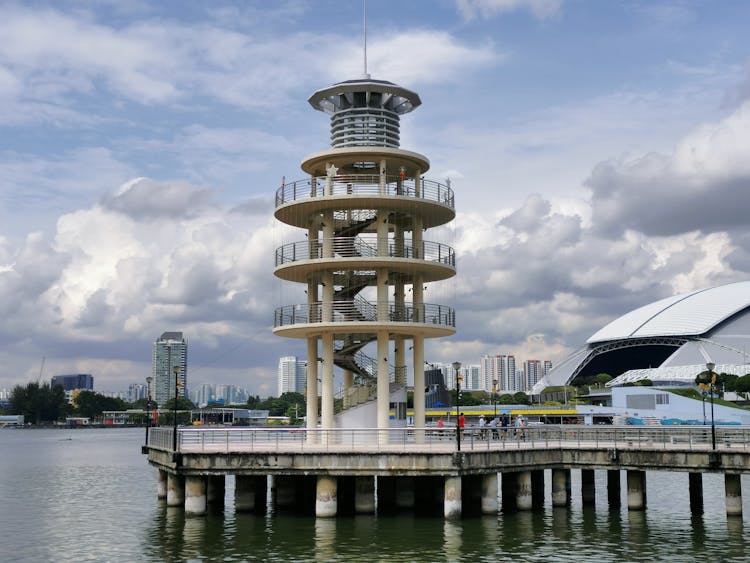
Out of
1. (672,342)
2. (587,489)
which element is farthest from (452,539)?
(672,342)

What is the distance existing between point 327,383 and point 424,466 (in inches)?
444

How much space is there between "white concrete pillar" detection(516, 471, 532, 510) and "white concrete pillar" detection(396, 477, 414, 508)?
5.18 m

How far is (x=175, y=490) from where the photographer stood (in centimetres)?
4597

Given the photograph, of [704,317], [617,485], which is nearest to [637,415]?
[704,317]

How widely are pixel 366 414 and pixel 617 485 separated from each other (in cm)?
1392

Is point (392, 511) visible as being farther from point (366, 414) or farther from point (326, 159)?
point (326, 159)

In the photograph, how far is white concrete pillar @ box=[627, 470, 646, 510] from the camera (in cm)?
4656

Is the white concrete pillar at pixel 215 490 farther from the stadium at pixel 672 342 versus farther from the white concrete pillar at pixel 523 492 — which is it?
the stadium at pixel 672 342

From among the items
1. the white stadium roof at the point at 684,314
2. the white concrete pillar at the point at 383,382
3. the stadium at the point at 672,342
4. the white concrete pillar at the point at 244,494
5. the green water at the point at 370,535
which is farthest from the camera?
the white stadium roof at the point at 684,314

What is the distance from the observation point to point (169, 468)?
141 feet

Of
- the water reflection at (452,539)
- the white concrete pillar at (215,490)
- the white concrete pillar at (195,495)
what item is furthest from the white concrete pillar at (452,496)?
the white concrete pillar at (215,490)

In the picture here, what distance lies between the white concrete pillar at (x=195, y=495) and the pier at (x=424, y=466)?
5 cm

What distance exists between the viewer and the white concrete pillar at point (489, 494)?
4303 cm

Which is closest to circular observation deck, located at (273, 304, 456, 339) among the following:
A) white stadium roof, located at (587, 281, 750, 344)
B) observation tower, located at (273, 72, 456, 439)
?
observation tower, located at (273, 72, 456, 439)
